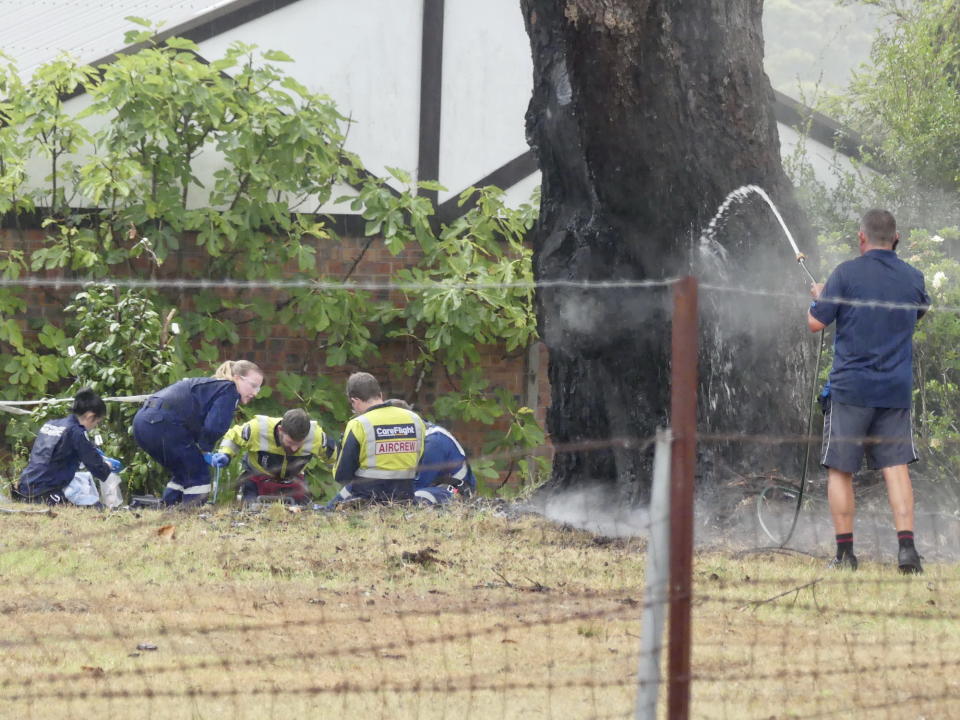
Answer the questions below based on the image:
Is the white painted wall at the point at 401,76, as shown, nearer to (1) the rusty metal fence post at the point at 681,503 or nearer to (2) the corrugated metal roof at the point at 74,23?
(2) the corrugated metal roof at the point at 74,23

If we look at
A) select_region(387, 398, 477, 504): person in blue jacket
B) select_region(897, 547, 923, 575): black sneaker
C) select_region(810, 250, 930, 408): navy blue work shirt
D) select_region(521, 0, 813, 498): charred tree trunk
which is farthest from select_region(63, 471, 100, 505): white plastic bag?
select_region(897, 547, 923, 575): black sneaker

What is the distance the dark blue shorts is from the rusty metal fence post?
301 centimetres

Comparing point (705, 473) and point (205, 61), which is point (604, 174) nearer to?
point (705, 473)

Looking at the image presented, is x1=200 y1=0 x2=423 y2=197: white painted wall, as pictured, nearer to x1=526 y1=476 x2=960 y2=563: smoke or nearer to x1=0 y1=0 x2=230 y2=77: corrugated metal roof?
x1=0 y1=0 x2=230 y2=77: corrugated metal roof

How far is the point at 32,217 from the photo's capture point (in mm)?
11570

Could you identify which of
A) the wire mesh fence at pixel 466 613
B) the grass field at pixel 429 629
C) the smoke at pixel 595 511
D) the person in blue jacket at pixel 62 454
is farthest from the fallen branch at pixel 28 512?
the smoke at pixel 595 511

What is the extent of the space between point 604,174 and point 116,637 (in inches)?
159

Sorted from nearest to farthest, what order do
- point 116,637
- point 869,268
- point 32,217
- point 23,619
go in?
point 116,637
point 23,619
point 869,268
point 32,217

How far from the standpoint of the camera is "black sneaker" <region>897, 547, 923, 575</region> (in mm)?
5973

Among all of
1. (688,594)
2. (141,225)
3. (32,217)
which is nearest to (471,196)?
(141,225)

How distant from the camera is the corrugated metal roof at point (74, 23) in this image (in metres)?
12.1

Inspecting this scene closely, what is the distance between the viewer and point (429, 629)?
5.19 metres

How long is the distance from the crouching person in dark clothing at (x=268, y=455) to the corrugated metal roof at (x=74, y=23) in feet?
13.8

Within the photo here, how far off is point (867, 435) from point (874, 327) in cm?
50
